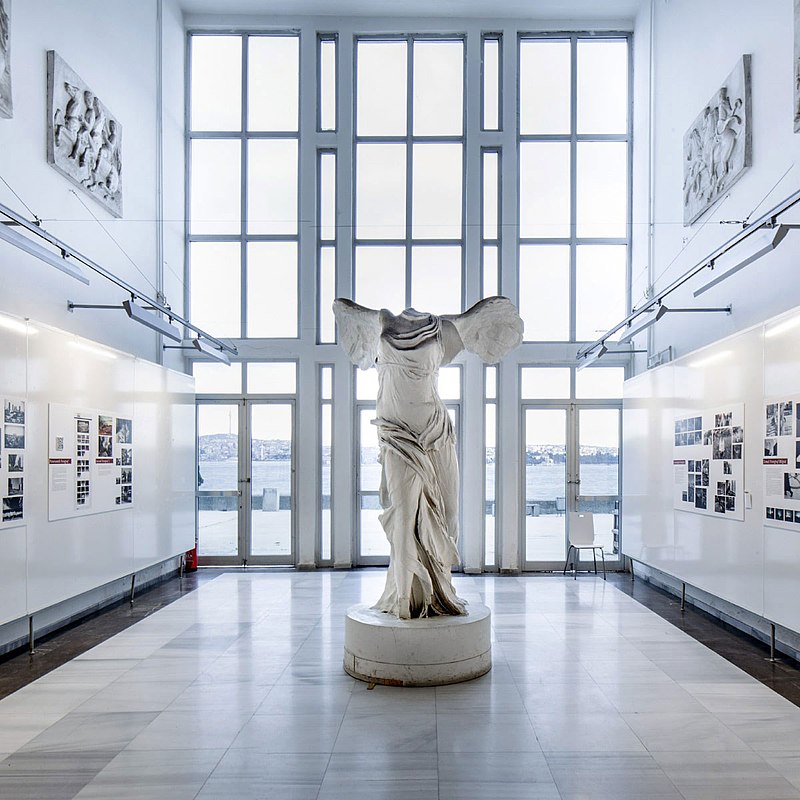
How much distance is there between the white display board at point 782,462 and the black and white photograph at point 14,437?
5916 millimetres

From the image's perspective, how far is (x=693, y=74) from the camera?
8992 mm

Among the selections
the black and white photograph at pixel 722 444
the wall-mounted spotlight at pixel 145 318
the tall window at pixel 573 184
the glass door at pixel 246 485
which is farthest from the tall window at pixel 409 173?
the black and white photograph at pixel 722 444

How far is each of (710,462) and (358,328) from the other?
3.66 meters

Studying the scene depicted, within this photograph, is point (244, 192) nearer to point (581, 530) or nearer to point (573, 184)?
point (573, 184)

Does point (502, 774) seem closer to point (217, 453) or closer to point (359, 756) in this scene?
point (359, 756)

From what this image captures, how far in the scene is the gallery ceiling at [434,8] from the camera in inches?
444

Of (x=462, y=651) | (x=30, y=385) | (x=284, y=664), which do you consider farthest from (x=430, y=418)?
(x=30, y=385)

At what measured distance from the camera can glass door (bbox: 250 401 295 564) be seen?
11.6m

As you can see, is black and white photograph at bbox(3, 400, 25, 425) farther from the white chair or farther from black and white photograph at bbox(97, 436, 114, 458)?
the white chair

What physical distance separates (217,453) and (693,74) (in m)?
8.25

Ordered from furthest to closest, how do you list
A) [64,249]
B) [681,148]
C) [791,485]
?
[681,148] < [64,249] < [791,485]

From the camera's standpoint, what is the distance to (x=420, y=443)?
571 centimetres

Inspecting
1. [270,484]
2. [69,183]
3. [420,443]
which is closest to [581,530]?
[270,484]

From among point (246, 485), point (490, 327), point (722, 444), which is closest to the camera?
point (490, 327)
